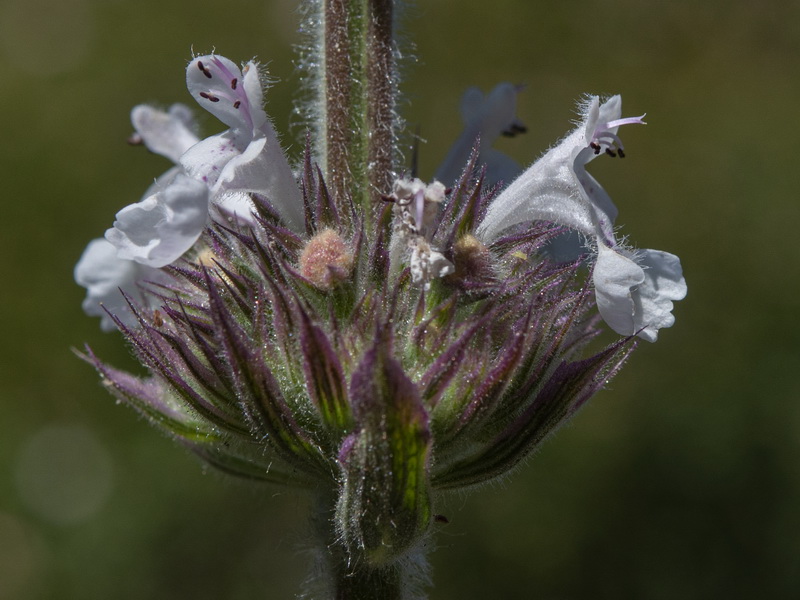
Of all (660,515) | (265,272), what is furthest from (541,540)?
(265,272)

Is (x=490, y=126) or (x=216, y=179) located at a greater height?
(x=216, y=179)

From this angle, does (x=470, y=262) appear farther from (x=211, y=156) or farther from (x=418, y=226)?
(x=211, y=156)

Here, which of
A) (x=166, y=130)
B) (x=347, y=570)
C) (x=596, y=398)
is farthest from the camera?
(x=596, y=398)

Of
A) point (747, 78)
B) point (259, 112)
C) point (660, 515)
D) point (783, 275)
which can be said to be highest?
point (259, 112)

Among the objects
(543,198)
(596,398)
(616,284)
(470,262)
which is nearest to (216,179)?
(470,262)

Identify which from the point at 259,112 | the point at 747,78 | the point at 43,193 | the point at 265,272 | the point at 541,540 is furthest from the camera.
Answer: the point at 747,78

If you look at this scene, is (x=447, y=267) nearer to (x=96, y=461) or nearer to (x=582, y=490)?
(x=582, y=490)

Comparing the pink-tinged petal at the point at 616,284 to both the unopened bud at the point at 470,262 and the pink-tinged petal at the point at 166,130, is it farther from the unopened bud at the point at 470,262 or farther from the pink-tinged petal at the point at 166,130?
the pink-tinged petal at the point at 166,130
